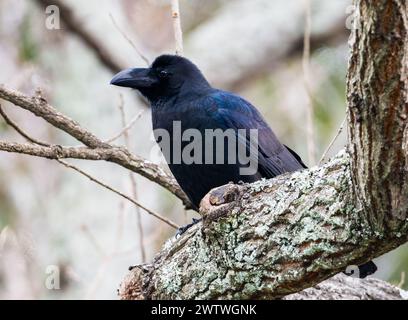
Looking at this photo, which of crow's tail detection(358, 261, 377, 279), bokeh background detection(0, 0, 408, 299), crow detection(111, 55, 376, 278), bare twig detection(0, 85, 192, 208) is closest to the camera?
bare twig detection(0, 85, 192, 208)

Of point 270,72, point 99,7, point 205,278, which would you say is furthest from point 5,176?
point 205,278

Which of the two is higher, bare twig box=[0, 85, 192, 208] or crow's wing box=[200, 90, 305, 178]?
crow's wing box=[200, 90, 305, 178]

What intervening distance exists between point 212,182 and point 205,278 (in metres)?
1.12

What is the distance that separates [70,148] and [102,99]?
521 centimetres

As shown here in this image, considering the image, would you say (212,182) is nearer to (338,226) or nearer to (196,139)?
(196,139)

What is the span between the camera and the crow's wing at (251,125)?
5.00 meters

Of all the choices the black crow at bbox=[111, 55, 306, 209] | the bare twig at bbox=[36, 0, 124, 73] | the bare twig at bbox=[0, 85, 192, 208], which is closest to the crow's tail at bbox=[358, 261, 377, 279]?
the black crow at bbox=[111, 55, 306, 209]

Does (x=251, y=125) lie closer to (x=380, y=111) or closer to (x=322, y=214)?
(x=322, y=214)

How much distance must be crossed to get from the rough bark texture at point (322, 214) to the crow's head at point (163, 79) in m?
1.38

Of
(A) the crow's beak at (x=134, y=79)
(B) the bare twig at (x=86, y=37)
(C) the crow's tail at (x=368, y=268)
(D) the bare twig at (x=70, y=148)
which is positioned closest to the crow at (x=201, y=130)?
(A) the crow's beak at (x=134, y=79)

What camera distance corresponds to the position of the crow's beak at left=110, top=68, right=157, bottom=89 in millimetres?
5133

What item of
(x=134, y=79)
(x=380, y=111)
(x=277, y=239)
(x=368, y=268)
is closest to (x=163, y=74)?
(x=134, y=79)

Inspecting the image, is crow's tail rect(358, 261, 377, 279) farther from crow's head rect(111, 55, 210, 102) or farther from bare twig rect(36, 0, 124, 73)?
bare twig rect(36, 0, 124, 73)

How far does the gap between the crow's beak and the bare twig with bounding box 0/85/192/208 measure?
0.68 metres
